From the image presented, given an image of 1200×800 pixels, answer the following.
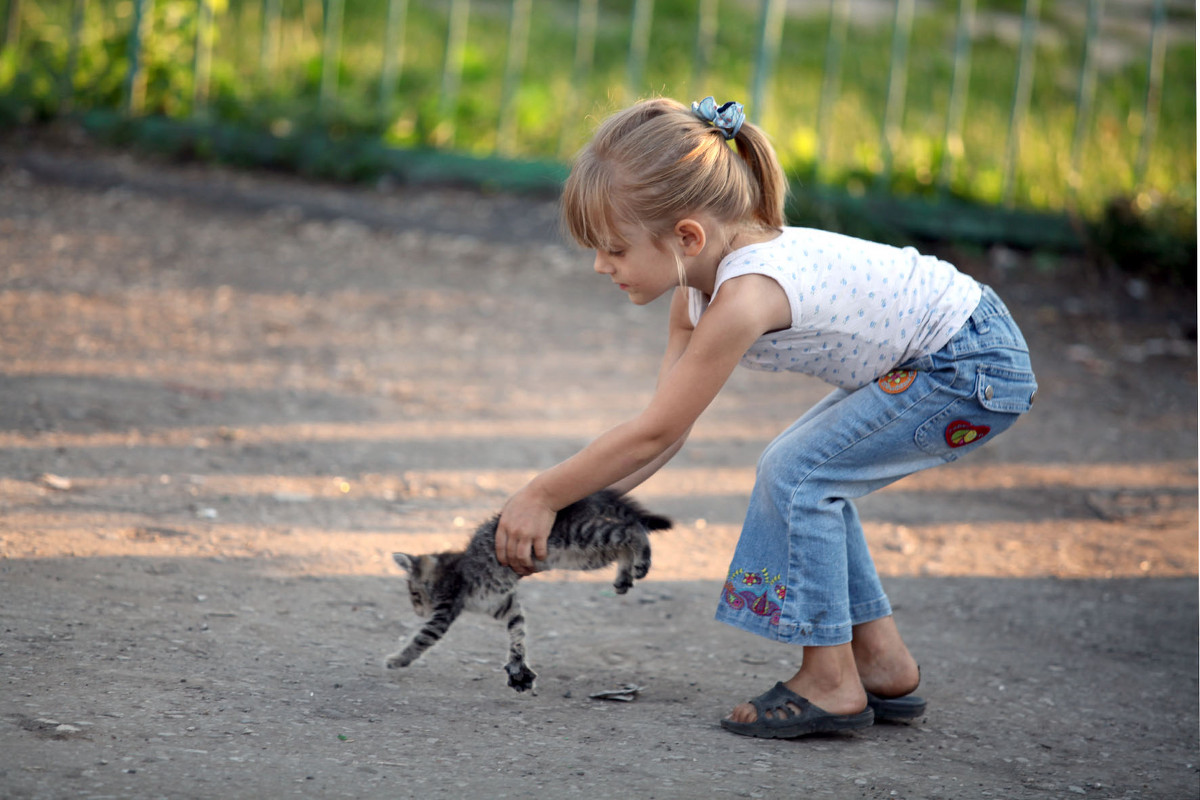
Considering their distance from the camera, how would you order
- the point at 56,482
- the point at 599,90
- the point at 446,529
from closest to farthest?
the point at 56,482
the point at 446,529
the point at 599,90

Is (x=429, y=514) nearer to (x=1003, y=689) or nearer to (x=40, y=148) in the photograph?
(x=1003, y=689)

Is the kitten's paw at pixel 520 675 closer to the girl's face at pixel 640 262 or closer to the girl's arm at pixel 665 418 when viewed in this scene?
the girl's arm at pixel 665 418

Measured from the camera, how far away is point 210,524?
353 cm

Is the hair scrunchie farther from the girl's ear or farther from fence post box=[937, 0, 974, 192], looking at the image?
fence post box=[937, 0, 974, 192]

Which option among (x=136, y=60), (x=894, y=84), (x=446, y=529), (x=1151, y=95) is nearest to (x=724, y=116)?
(x=446, y=529)

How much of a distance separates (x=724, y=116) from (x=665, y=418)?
2.33 feet

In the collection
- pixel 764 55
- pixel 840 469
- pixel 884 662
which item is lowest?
pixel 884 662

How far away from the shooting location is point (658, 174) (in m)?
2.48

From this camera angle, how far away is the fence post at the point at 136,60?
761cm

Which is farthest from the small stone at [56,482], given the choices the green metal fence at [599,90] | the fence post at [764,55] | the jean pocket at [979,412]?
the fence post at [764,55]

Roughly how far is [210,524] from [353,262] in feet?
10.7

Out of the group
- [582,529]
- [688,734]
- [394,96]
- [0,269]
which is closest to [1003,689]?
[688,734]

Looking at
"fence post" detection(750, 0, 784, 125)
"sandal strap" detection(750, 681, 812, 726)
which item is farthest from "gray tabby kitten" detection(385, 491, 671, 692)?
"fence post" detection(750, 0, 784, 125)

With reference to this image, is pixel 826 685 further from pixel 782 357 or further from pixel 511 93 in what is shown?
pixel 511 93
